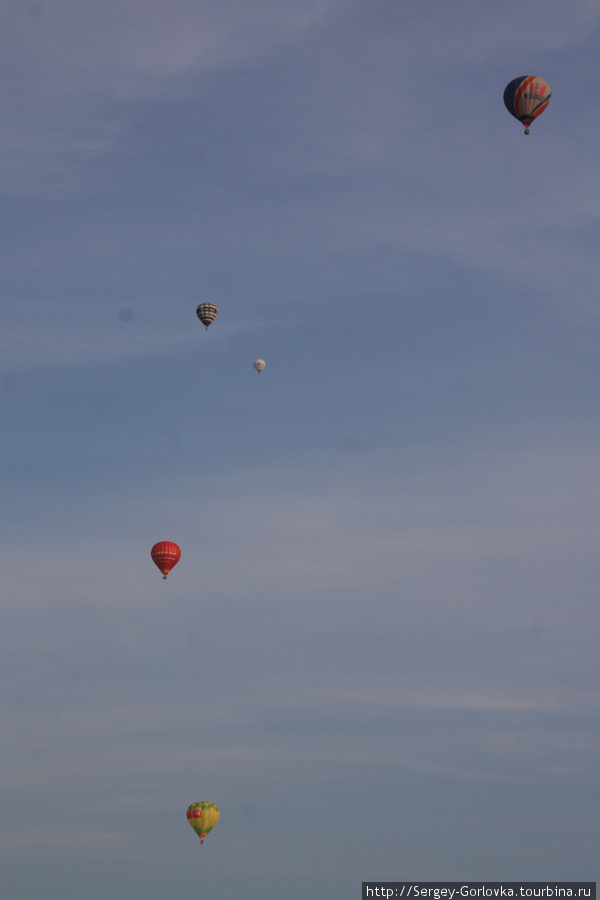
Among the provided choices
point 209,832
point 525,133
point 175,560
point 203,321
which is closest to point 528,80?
point 525,133

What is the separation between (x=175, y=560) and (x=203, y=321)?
3250cm

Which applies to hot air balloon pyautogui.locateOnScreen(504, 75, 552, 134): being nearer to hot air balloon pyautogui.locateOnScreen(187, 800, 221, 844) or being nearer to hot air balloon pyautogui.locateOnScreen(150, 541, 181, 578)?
hot air balloon pyautogui.locateOnScreen(150, 541, 181, 578)

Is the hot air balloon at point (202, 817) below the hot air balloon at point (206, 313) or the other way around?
below

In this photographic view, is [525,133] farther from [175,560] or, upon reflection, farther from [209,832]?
[209,832]

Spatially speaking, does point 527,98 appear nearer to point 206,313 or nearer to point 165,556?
point 206,313

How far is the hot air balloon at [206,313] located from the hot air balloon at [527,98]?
4799 centimetres

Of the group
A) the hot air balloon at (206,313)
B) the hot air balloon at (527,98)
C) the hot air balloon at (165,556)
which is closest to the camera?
the hot air balloon at (527,98)

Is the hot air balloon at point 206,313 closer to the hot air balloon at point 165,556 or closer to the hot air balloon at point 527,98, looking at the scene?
the hot air balloon at point 165,556

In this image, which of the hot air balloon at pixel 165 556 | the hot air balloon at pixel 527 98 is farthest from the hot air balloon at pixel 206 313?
the hot air balloon at pixel 527 98

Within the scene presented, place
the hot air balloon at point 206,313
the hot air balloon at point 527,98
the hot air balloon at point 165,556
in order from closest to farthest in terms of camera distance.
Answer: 1. the hot air balloon at point 527,98
2. the hot air balloon at point 165,556
3. the hot air balloon at point 206,313

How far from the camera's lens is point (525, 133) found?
138m

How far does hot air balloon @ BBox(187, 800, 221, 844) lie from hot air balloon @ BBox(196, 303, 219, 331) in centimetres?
5721

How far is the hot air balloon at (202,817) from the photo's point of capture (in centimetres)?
15350

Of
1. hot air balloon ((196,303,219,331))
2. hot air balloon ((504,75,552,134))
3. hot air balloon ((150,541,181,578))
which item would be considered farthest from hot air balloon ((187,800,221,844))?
hot air balloon ((504,75,552,134))
